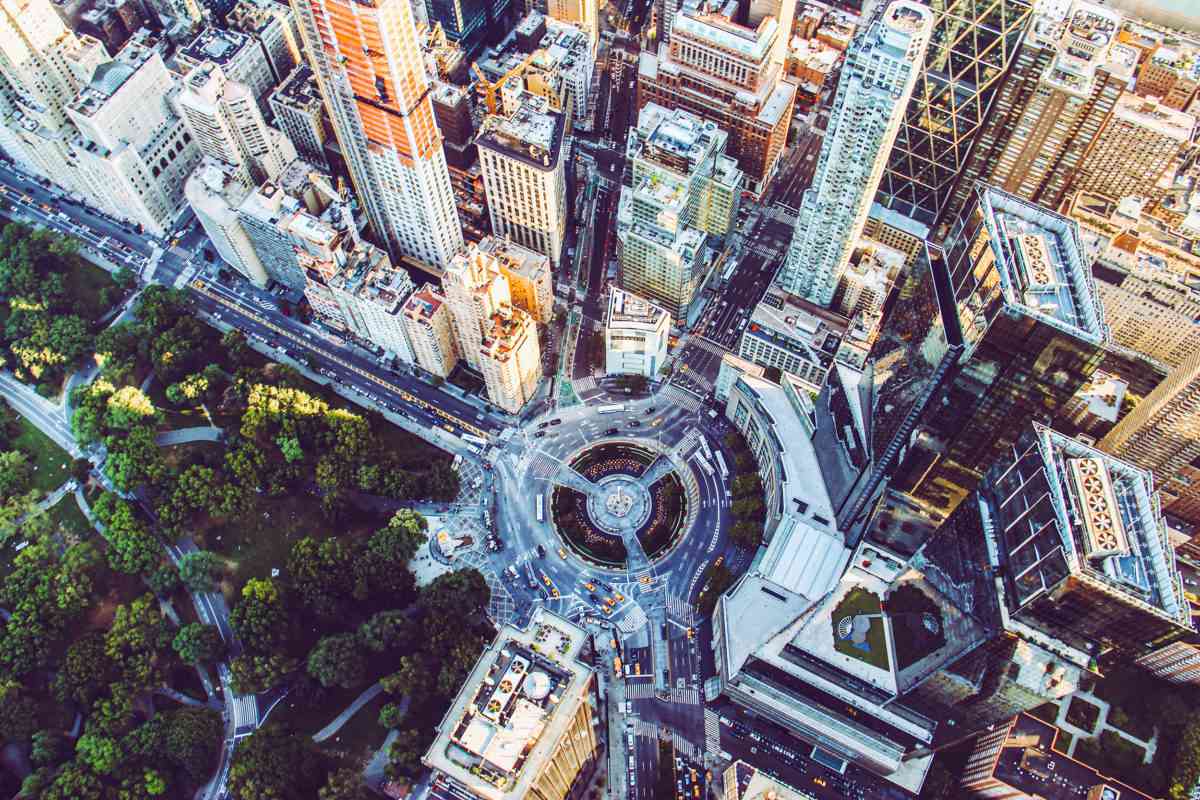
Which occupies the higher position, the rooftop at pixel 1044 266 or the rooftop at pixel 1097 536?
the rooftop at pixel 1044 266

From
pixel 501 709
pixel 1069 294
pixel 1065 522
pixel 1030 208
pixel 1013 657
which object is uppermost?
pixel 1030 208

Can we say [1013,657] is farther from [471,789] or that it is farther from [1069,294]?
[471,789]

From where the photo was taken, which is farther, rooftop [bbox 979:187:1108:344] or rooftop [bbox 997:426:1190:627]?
rooftop [bbox 979:187:1108:344]

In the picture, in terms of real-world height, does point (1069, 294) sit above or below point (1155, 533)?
above

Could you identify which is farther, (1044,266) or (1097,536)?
(1044,266)

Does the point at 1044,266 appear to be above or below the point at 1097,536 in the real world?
above

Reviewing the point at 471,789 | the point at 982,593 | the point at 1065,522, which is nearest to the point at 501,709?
the point at 471,789

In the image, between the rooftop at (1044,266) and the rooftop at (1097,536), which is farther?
the rooftop at (1044,266)

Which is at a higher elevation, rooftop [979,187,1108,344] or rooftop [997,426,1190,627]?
rooftop [979,187,1108,344]
